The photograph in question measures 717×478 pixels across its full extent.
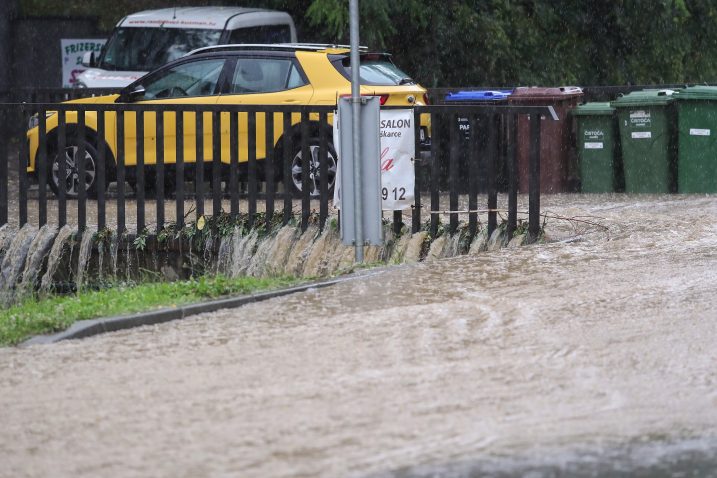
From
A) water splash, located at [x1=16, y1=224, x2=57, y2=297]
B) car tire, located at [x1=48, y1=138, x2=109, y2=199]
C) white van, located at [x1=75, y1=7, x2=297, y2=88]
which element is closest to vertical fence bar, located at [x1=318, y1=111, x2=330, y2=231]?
water splash, located at [x1=16, y1=224, x2=57, y2=297]

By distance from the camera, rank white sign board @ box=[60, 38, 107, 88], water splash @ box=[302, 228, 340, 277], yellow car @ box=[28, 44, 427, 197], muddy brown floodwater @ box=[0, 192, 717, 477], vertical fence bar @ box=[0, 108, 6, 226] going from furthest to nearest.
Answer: white sign board @ box=[60, 38, 107, 88] → yellow car @ box=[28, 44, 427, 197] → vertical fence bar @ box=[0, 108, 6, 226] → water splash @ box=[302, 228, 340, 277] → muddy brown floodwater @ box=[0, 192, 717, 477]

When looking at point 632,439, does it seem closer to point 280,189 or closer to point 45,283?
point 45,283

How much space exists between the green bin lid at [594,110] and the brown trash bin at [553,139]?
0.13m

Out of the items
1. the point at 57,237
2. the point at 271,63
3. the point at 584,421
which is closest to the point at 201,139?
the point at 57,237

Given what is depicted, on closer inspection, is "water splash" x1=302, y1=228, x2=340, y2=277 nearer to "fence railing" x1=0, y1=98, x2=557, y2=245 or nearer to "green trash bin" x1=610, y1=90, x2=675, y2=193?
"fence railing" x1=0, y1=98, x2=557, y2=245

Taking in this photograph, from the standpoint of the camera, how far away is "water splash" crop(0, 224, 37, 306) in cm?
1177

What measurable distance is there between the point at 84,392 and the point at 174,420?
755 mm

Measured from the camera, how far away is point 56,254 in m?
11.8

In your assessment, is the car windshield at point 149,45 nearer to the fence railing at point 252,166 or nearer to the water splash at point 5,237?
the fence railing at point 252,166

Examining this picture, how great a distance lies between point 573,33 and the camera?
23.5m

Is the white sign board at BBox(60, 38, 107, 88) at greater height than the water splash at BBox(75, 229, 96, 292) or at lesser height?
greater

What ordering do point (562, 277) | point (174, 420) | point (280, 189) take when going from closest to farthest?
point (174, 420), point (562, 277), point (280, 189)

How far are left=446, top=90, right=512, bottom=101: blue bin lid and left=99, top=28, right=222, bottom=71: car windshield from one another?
18.7 feet

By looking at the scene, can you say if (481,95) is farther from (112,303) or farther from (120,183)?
(112,303)
